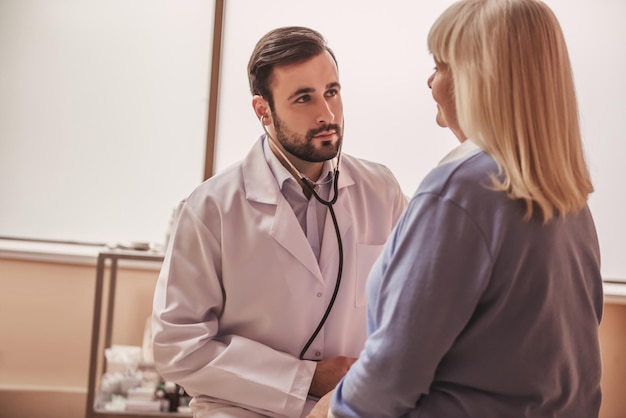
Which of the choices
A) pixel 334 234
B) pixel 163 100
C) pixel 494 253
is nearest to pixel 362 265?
pixel 334 234

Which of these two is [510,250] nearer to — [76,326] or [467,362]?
[467,362]

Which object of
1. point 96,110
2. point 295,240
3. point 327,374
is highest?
point 96,110

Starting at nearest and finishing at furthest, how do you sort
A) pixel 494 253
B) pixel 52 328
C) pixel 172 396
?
pixel 494 253 < pixel 172 396 < pixel 52 328

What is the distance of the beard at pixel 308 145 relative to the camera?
1707 millimetres

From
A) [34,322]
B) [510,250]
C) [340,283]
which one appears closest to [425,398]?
[510,250]

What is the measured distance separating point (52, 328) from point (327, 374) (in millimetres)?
2090

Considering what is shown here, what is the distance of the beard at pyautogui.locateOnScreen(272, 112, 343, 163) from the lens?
171cm

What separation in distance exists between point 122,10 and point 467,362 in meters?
2.77

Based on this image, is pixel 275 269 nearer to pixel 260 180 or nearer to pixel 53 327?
pixel 260 180

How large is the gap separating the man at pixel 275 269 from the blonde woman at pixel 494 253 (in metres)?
0.59

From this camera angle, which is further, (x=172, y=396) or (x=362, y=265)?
(x=172, y=396)

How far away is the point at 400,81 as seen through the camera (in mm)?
3348

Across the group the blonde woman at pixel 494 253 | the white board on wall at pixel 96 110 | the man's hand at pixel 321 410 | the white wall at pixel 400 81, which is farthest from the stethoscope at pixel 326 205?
the white board on wall at pixel 96 110

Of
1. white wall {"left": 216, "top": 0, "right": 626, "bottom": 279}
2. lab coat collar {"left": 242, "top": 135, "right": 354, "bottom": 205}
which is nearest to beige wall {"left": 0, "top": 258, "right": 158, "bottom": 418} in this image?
white wall {"left": 216, "top": 0, "right": 626, "bottom": 279}
